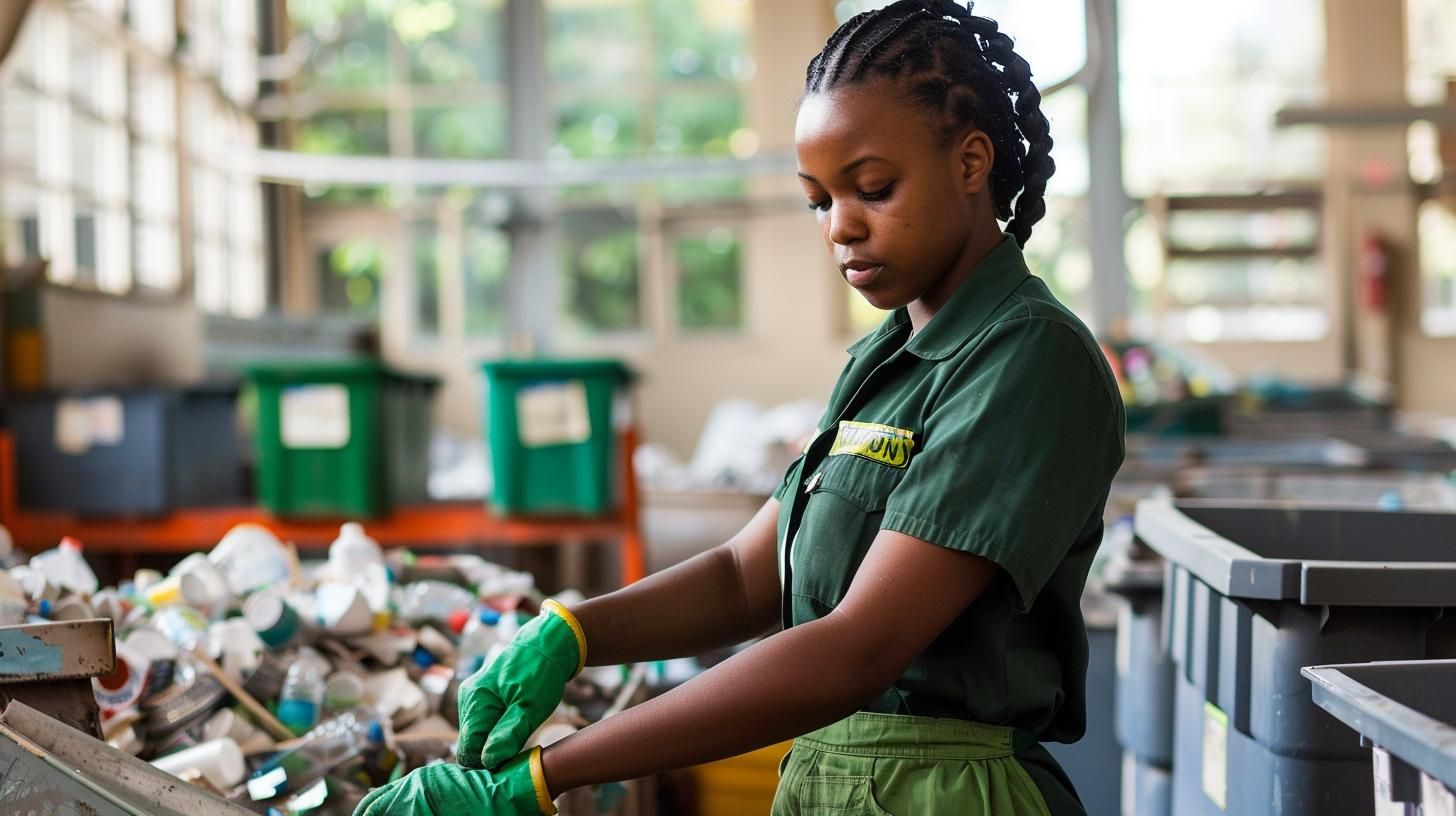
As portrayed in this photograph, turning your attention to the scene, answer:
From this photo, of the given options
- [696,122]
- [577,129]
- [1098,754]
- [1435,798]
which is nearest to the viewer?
[1435,798]

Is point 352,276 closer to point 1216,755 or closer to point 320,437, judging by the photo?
point 320,437

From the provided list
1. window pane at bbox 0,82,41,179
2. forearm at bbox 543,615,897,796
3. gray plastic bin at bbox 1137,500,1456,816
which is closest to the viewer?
forearm at bbox 543,615,897,796

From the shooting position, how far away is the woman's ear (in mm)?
1233

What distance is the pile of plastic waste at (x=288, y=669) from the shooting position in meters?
1.88

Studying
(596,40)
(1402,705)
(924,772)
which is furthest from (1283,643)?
(596,40)

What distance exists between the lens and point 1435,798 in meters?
1.06

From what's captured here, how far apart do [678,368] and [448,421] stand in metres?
1.97

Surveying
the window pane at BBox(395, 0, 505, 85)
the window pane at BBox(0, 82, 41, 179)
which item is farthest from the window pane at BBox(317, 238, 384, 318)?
the window pane at BBox(0, 82, 41, 179)

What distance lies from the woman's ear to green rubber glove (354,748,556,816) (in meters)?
0.65

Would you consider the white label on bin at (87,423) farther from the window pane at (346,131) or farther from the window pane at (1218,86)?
the window pane at (1218,86)

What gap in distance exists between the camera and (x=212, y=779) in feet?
5.94

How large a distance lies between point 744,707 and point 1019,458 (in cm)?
31

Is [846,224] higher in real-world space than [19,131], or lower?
lower

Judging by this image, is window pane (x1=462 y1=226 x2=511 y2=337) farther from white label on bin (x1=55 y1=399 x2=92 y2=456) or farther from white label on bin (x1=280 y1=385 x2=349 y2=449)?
white label on bin (x1=280 y1=385 x2=349 y2=449)
